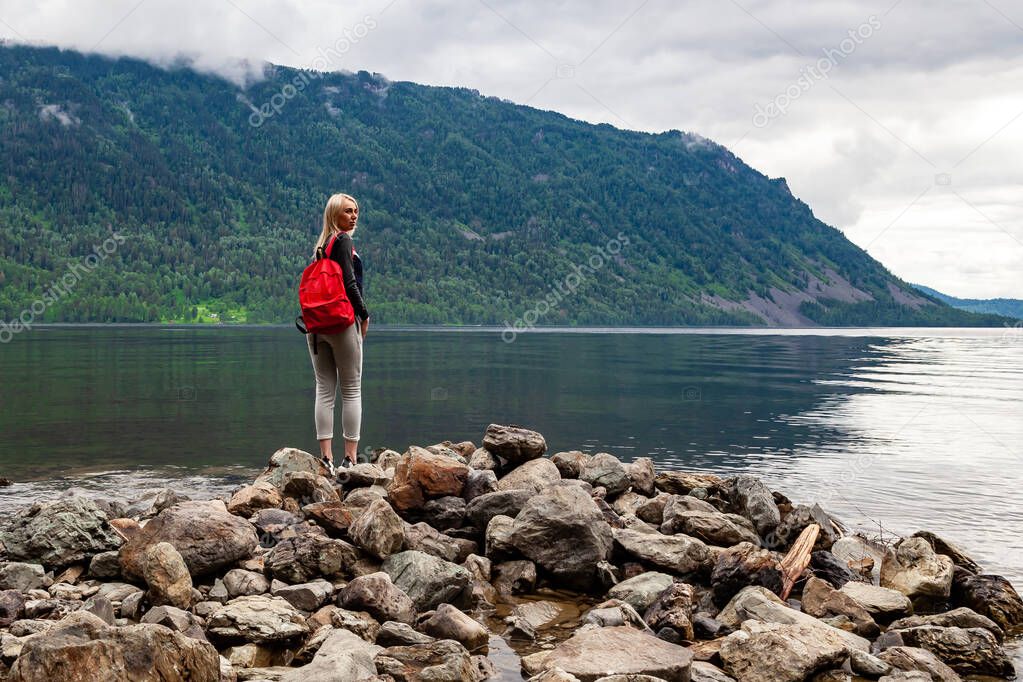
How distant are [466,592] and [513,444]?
4.30 m

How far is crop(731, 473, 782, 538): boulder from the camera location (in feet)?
40.4

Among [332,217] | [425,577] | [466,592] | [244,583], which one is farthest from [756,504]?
[244,583]

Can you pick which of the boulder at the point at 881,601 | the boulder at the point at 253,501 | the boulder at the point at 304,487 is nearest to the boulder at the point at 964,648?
the boulder at the point at 881,601

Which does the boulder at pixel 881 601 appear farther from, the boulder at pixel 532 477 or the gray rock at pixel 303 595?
the gray rock at pixel 303 595

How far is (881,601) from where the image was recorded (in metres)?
9.62

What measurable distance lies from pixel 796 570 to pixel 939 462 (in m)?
16.4

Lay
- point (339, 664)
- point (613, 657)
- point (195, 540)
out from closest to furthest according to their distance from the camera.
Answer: point (339, 664), point (613, 657), point (195, 540)

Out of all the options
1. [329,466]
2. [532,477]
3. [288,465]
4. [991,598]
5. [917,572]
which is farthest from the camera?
[288,465]

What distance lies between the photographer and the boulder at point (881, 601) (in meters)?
9.54

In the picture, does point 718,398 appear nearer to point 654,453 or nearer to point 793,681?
point 654,453

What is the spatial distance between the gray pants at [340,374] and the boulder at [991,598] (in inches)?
321

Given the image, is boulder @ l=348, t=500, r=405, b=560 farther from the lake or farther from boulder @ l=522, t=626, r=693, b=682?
the lake

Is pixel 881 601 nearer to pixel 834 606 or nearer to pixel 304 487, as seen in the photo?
pixel 834 606

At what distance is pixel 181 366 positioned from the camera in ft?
200
